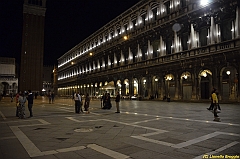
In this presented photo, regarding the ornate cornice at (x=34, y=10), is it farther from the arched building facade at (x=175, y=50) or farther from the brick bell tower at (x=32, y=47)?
the arched building facade at (x=175, y=50)

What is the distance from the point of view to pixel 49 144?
6.30 meters

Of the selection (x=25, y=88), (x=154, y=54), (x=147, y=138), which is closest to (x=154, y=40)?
(x=154, y=54)

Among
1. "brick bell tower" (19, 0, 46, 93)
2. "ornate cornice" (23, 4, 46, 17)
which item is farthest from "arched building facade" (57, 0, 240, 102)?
"ornate cornice" (23, 4, 46, 17)

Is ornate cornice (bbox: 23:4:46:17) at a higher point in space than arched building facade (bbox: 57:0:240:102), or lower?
higher

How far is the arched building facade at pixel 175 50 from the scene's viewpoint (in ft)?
76.6

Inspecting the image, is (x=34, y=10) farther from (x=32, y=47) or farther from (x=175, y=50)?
(x=175, y=50)

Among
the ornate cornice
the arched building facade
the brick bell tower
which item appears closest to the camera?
the arched building facade

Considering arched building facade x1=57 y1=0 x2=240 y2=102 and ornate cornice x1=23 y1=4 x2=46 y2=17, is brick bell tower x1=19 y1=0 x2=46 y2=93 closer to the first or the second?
ornate cornice x1=23 y1=4 x2=46 y2=17

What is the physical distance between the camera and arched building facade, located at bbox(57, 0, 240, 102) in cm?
2336

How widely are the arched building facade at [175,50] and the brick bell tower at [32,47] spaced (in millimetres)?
31818

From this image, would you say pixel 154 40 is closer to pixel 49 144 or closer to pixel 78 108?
pixel 78 108

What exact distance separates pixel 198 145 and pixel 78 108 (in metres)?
11.1

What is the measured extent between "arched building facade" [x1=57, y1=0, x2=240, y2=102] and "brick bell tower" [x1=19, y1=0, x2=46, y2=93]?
31.8 m

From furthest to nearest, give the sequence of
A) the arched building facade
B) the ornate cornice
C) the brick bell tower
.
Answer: the ornate cornice, the brick bell tower, the arched building facade
